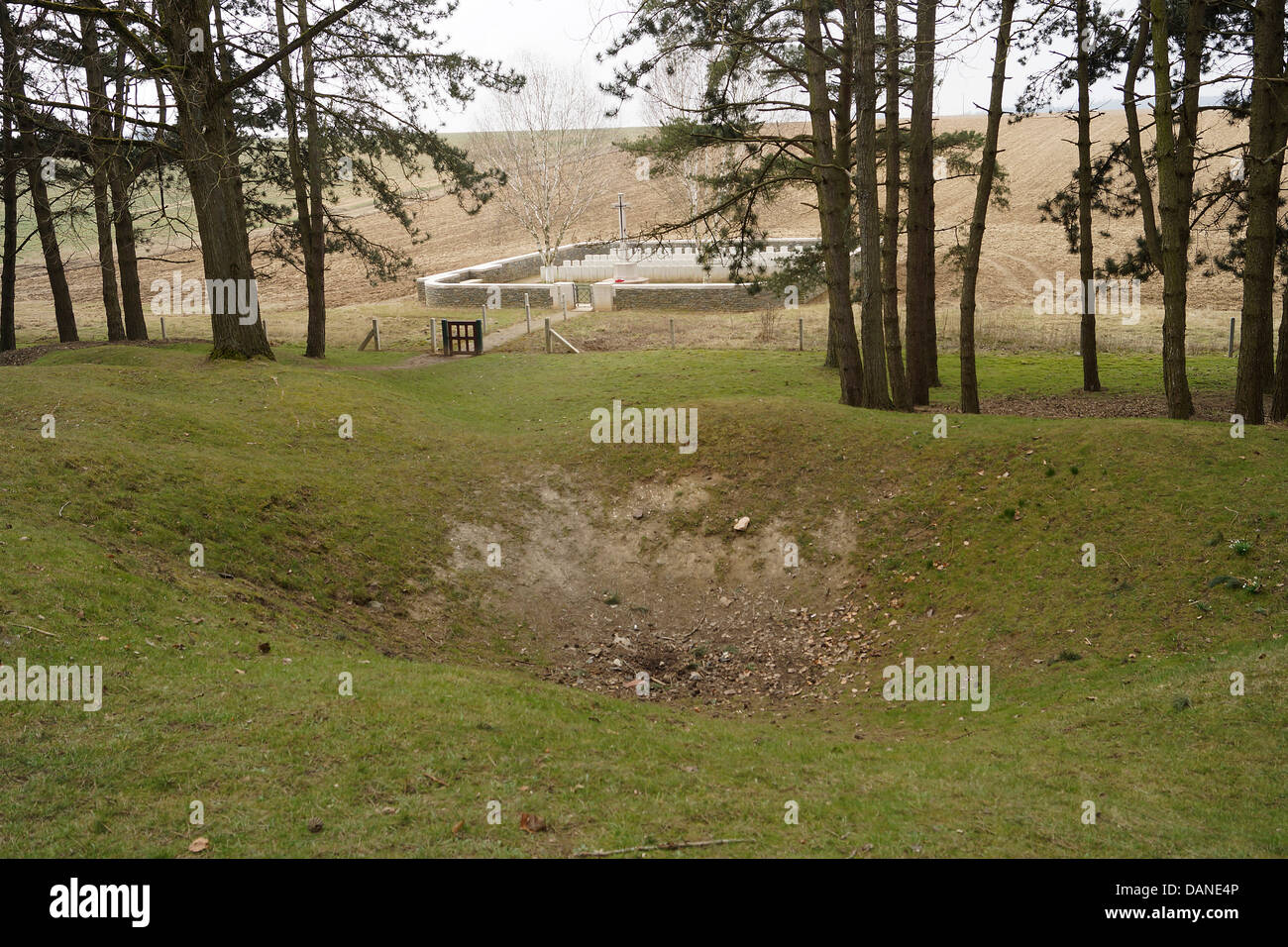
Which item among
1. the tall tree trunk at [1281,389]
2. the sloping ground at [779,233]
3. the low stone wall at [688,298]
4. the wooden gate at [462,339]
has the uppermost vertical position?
the sloping ground at [779,233]

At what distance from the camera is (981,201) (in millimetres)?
16578

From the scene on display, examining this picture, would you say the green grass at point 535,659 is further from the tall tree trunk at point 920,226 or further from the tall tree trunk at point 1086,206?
the tall tree trunk at point 1086,206

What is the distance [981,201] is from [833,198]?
105 inches

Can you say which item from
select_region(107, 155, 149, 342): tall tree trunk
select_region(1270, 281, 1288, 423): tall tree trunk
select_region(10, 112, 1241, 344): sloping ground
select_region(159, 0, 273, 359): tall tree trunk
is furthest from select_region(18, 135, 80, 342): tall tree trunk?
select_region(1270, 281, 1288, 423): tall tree trunk

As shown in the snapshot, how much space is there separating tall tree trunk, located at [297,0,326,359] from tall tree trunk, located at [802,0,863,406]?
12.3 m

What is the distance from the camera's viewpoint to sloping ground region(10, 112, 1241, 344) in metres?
40.6

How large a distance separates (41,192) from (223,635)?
23245mm

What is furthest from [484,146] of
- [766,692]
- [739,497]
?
[766,692]

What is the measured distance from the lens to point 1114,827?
5.74 meters

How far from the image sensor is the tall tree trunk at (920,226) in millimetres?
18031

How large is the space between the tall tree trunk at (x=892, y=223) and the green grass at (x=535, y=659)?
198cm

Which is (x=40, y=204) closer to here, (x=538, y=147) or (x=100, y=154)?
(x=100, y=154)

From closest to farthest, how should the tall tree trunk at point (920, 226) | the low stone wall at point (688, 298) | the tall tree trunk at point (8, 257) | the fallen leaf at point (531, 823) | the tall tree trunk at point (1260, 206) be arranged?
the fallen leaf at point (531, 823)
the tall tree trunk at point (1260, 206)
the tall tree trunk at point (920, 226)
the tall tree trunk at point (8, 257)
the low stone wall at point (688, 298)

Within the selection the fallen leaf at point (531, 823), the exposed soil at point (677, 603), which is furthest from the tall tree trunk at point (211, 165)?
the fallen leaf at point (531, 823)
